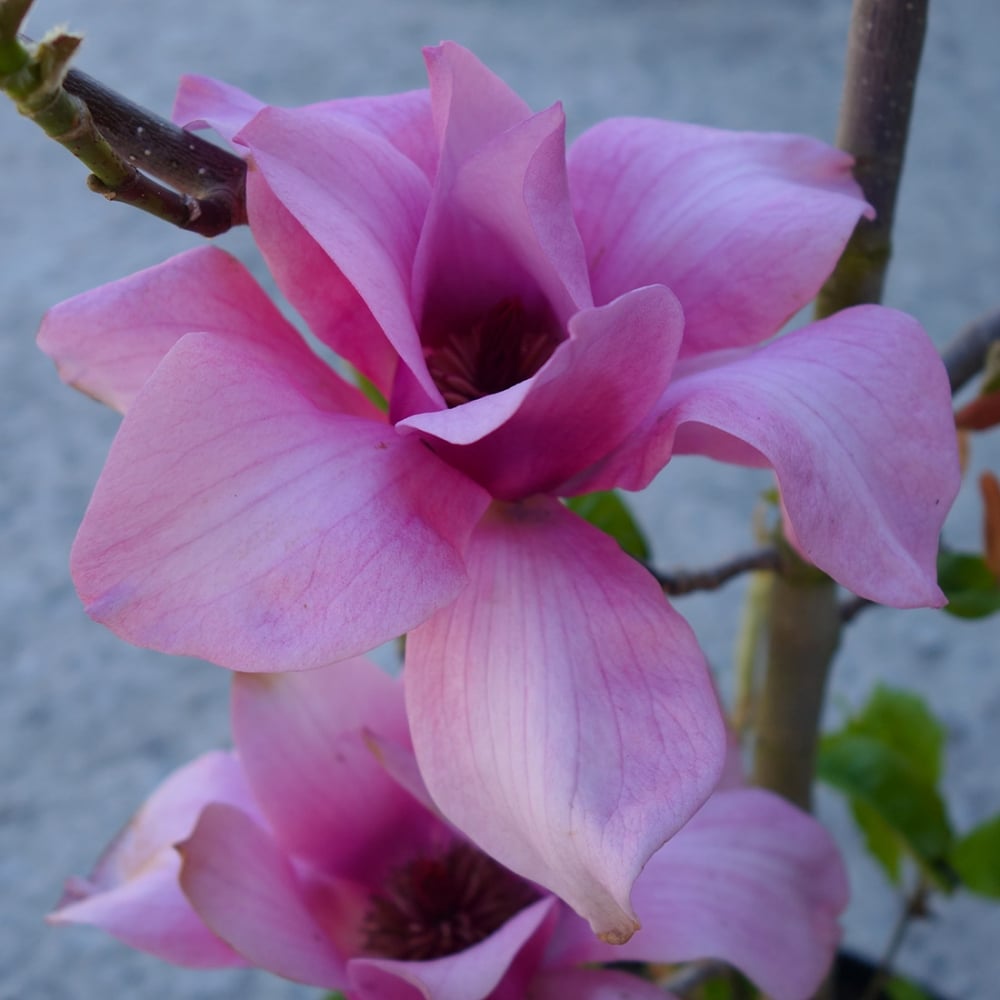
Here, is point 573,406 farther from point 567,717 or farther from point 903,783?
point 903,783

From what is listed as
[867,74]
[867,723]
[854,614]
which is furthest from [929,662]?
[867,74]

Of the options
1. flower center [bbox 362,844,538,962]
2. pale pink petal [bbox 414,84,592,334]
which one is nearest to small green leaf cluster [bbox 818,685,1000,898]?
flower center [bbox 362,844,538,962]

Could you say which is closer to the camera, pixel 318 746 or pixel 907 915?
pixel 318 746

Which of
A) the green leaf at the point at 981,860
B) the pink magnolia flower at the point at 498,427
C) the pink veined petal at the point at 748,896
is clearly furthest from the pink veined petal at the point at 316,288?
the green leaf at the point at 981,860

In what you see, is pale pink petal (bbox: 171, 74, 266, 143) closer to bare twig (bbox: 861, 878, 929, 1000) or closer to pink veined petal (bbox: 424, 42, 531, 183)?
pink veined petal (bbox: 424, 42, 531, 183)

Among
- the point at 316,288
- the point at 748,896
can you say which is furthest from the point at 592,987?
the point at 316,288

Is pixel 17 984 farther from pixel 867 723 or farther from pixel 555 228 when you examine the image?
pixel 555 228
